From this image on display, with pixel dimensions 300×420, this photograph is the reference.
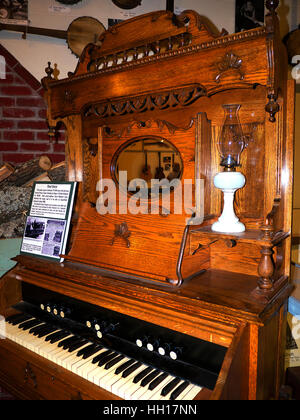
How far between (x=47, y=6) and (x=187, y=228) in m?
2.73

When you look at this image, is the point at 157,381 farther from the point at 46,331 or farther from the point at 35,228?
the point at 35,228

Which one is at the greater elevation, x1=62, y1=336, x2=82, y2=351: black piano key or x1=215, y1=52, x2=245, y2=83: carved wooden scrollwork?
x1=215, y1=52, x2=245, y2=83: carved wooden scrollwork

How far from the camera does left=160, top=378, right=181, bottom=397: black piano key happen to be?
1220 millimetres

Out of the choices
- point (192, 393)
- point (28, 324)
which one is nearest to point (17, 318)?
point (28, 324)

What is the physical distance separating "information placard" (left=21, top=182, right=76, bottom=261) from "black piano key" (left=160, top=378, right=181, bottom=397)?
1.01 metres

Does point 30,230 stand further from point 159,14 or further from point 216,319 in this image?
point 159,14

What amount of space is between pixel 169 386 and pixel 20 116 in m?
2.48

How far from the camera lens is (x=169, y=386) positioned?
1.25 metres

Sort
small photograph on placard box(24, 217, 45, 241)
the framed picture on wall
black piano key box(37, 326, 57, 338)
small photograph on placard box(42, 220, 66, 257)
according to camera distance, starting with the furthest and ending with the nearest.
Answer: the framed picture on wall, small photograph on placard box(24, 217, 45, 241), small photograph on placard box(42, 220, 66, 257), black piano key box(37, 326, 57, 338)

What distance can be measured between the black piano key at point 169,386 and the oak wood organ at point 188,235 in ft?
0.23

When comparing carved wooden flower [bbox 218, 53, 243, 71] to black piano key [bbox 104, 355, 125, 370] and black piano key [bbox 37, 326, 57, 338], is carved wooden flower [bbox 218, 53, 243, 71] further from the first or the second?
black piano key [bbox 37, 326, 57, 338]

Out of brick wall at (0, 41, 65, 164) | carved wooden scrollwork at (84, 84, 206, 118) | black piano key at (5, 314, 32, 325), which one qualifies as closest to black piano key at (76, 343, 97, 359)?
black piano key at (5, 314, 32, 325)

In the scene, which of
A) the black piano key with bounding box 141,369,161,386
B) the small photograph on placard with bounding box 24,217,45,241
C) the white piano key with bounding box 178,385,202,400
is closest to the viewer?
Answer: the white piano key with bounding box 178,385,202,400

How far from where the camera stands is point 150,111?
1931mm
